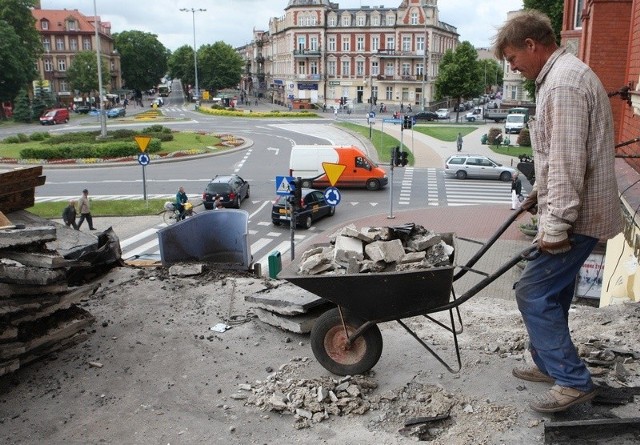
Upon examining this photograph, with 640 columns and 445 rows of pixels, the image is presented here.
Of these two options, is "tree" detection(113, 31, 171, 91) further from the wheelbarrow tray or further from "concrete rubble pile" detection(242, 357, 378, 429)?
the wheelbarrow tray

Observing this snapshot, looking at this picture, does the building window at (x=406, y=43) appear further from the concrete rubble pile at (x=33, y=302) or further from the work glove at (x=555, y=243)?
the work glove at (x=555, y=243)

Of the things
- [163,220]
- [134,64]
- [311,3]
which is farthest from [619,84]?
[134,64]

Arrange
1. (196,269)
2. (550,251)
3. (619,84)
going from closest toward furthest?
(550,251), (196,269), (619,84)

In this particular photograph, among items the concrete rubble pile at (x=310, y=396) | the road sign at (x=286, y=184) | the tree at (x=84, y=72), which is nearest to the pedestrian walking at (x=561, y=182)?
the concrete rubble pile at (x=310, y=396)

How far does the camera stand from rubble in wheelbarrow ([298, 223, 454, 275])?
5348 millimetres

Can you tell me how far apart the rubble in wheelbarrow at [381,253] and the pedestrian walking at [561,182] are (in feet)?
3.37

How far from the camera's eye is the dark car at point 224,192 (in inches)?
1008

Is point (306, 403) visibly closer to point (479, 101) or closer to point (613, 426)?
A: point (613, 426)

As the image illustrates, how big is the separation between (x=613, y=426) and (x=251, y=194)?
85.1 ft

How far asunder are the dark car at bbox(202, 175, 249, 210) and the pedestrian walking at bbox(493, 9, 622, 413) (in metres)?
21.7

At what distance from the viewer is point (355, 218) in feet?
82.1

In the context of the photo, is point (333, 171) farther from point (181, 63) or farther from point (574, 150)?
point (181, 63)

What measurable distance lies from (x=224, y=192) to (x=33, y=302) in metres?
19.9

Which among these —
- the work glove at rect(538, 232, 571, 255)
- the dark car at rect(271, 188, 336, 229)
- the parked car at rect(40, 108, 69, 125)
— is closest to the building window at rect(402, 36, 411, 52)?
the parked car at rect(40, 108, 69, 125)
